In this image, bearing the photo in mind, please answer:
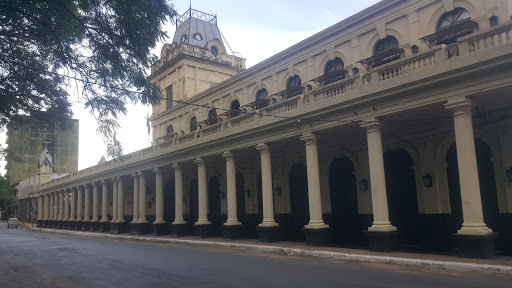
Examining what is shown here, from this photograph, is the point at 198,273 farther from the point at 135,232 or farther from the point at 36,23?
the point at 135,232

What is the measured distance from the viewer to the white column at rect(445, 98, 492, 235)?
40.2ft

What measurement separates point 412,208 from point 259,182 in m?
11.4

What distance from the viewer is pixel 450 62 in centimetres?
1265

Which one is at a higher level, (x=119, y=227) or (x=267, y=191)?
(x=267, y=191)

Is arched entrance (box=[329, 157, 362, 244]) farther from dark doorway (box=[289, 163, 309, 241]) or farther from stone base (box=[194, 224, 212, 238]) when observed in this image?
stone base (box=[194, 224, 212, 238])

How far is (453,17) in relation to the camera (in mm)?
16297

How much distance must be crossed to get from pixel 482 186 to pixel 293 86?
10.9 m

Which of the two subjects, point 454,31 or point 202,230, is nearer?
point 454,31

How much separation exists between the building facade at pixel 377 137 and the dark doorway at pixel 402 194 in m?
0.05

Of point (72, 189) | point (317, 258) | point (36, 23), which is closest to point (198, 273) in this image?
point (317, 258)

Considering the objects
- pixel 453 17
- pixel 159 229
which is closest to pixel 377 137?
pixel 453 17

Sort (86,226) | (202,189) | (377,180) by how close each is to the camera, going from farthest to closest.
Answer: (86,226), (202,189), (377,180)

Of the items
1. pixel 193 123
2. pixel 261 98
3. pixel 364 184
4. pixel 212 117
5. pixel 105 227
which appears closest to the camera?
pixel 364 184

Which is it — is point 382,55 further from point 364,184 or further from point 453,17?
point 364,184
